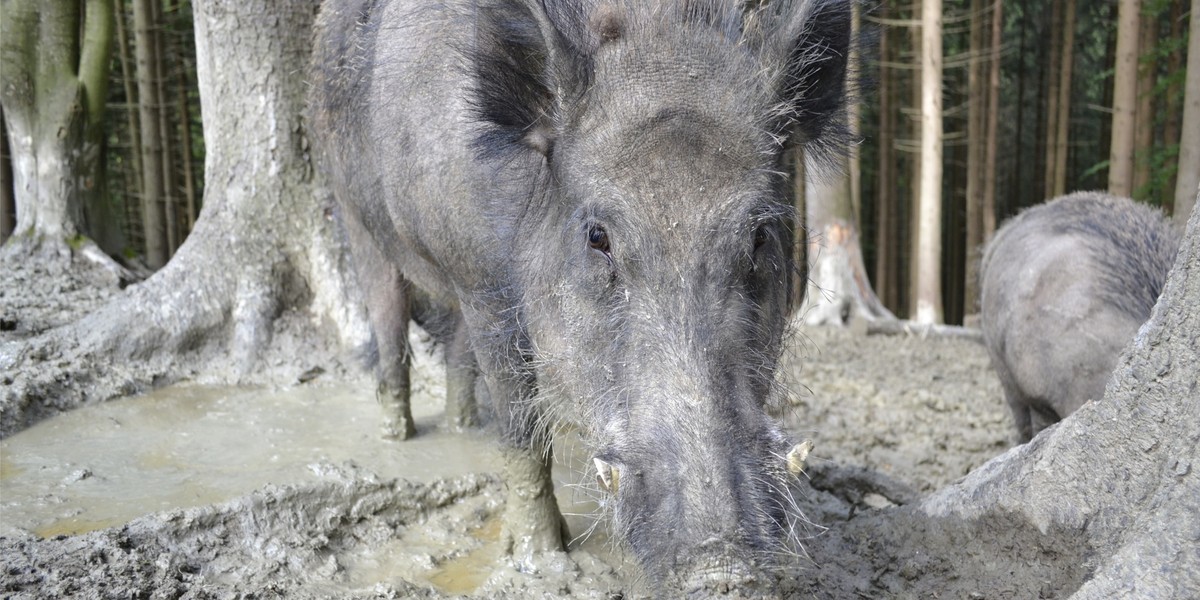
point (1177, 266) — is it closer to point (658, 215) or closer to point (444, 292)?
point (658, 215)

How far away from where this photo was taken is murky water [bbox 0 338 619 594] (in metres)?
4.23

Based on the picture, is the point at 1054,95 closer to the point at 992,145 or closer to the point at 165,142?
the point at 992,145

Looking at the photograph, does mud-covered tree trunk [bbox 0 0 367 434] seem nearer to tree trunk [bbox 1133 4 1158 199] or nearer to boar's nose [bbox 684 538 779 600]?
boar's nose [bbox 684 538 779 600]

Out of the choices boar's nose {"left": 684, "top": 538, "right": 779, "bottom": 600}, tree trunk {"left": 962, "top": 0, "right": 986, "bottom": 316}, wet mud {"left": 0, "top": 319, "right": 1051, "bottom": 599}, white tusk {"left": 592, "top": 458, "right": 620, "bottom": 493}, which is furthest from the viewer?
tree trunk {"left": 962, "top": 0, "right": 986, "bottom": 316}

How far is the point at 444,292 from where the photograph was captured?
4707mm

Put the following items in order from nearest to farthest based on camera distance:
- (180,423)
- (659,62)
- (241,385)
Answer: (659,62) → (180,423) → (241,385)

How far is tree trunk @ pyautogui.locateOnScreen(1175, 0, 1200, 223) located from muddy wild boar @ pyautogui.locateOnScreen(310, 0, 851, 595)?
580cm

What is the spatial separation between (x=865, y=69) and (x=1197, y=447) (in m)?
1.95

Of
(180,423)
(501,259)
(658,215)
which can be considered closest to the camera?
(658,215)

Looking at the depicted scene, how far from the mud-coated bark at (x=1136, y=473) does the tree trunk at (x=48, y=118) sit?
316 inches

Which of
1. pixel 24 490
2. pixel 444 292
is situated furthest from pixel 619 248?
Answer: pixel 24 490

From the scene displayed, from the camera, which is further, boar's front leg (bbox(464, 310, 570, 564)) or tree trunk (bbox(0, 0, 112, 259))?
tree trunk (bbox(0, 0, 112, 259))

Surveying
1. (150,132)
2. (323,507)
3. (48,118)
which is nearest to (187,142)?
(150,132)

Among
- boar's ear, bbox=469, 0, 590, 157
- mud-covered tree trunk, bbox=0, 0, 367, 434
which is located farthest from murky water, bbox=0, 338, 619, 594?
boar's ear, bbox=469, 0, 590, 157
